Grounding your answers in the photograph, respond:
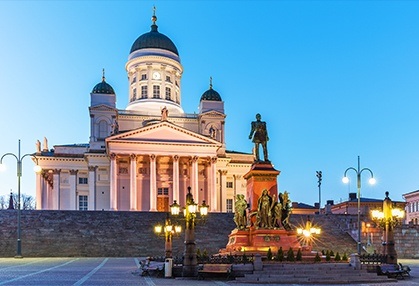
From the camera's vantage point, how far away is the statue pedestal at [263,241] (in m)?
24.8

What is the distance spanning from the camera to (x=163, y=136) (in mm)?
73438

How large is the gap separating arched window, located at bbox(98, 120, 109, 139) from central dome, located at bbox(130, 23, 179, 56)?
50.8 feet

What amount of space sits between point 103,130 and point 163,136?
13336 millimetres

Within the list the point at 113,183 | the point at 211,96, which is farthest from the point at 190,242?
the point at 211,96

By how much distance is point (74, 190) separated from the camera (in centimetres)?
7875

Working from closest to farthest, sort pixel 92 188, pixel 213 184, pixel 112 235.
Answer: pixel 112 235 < pixel 213 184 < pixel 92 188

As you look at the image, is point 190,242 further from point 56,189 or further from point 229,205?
point 229,205

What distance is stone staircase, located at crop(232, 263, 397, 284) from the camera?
845 inches

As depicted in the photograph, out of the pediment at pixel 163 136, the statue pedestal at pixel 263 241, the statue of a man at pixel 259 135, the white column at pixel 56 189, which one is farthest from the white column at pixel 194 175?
the statue pedestal at pixel 263 241

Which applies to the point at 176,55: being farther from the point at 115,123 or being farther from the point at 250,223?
the point at 250,223

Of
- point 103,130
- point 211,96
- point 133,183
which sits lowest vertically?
point 133,183

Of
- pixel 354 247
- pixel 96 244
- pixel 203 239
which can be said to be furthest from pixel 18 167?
pixel 354 247

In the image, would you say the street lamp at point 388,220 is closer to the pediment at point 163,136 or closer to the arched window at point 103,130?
the pediment at point 163,136

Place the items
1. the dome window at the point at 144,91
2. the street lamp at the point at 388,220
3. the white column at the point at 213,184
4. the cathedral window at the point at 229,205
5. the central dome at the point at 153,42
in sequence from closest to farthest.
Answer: the street lamp at the point at 388,220
the white column at the point at 213,184
the cathedral window at the point at 229,205
the dome window at the point at 144,91
the central dome at the point at 153,42
